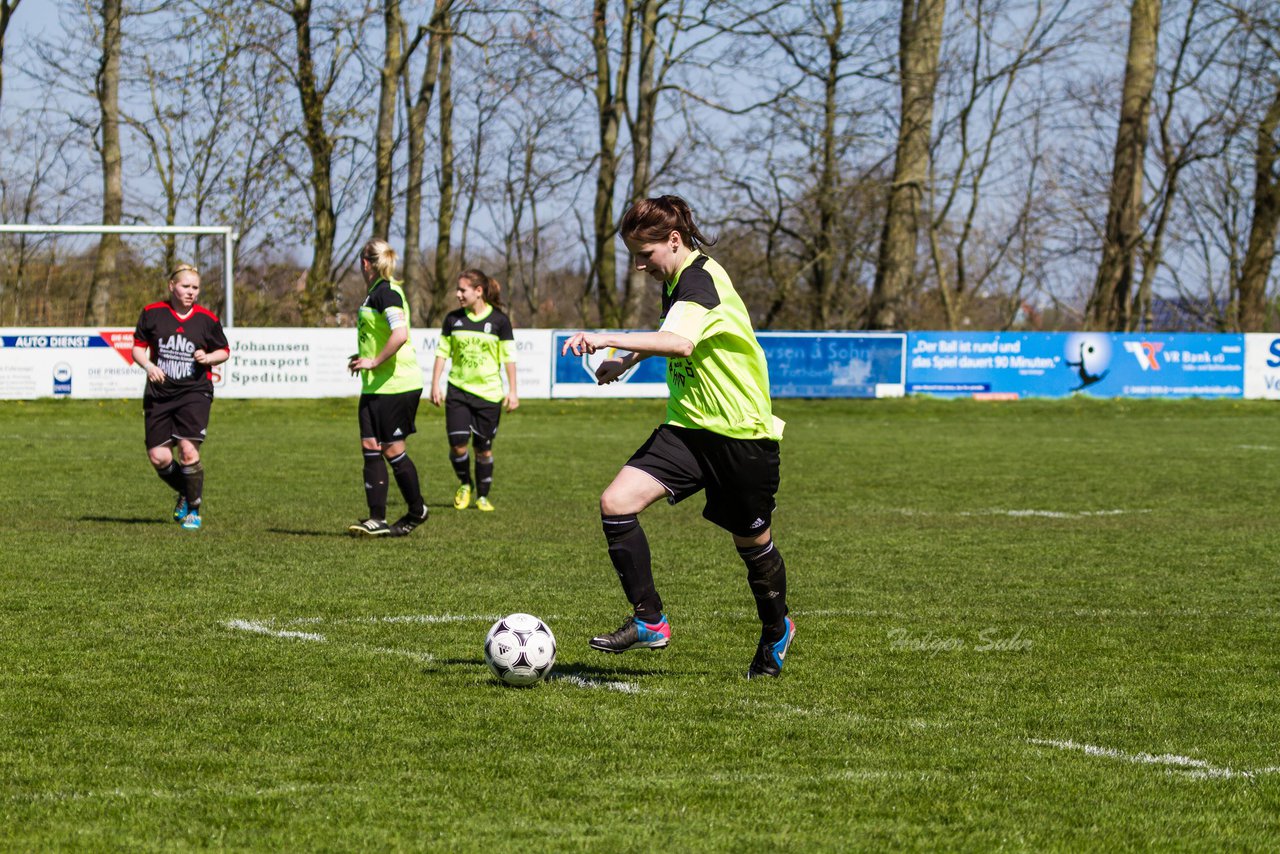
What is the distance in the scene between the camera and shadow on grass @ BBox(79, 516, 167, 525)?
11631 millimetres

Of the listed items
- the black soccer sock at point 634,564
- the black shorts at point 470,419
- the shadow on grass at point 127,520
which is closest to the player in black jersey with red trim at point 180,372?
the shadow on grass at point 127,520

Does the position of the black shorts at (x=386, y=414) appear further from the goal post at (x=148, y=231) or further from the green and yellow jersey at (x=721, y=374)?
the goal post at (x=148, y=231)

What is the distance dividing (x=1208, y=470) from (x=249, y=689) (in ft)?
45.7

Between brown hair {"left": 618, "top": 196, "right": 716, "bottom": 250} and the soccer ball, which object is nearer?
the soccer ball

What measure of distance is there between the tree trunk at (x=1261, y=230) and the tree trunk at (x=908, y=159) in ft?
34.7

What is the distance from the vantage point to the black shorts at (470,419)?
13.2m

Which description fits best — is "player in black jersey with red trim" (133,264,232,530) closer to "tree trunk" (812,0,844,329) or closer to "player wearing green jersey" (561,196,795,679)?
"player wearing green jersey" (561,196,795,679)

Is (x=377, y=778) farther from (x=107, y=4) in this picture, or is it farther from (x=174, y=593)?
(x=107, y=4)

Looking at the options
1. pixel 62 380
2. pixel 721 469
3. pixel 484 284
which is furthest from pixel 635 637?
pixel 62 380

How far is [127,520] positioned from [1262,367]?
26.4 metres

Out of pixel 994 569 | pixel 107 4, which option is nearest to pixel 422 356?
pixel 107 4

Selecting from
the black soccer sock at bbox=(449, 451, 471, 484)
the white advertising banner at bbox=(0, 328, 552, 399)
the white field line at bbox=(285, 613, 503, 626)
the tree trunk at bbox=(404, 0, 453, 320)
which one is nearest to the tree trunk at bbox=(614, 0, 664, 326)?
the tree trunk at bbox=(404, 0, 453, 320)

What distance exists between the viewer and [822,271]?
39.4 meters

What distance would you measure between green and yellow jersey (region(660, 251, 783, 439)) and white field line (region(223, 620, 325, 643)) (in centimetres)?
205
